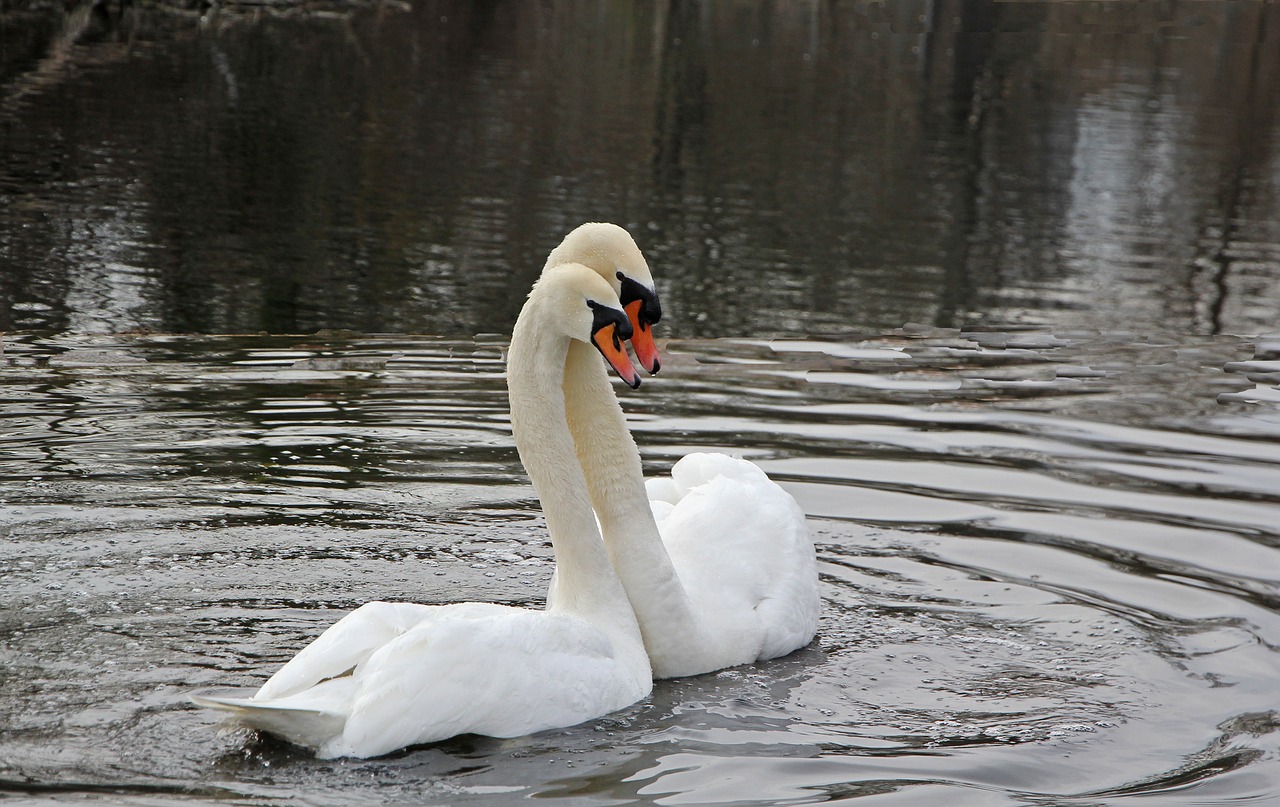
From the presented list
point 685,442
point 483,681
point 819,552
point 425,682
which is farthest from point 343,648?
point 685,442

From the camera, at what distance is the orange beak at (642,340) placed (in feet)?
19.7

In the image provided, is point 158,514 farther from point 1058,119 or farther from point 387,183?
point 1058,119

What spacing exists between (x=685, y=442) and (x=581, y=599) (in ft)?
11.4

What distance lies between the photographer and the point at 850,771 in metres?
5.35

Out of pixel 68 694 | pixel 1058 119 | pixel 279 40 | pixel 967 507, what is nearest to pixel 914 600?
pixel 967 507

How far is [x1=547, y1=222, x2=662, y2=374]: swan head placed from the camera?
605 centimetres

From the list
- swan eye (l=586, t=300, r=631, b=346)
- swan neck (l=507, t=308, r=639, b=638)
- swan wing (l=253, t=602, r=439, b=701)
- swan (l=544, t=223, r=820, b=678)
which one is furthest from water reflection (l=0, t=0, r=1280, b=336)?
swan wing (l=253, t=602, r=439, b=701)

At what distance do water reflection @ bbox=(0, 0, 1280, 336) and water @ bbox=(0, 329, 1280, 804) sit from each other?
139 inches

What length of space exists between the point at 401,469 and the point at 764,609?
2876mm

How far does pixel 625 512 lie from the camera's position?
6.41m

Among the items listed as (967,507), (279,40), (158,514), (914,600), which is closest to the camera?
(914,600)

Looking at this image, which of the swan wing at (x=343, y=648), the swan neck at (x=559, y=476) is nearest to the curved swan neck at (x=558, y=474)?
the swan neck at (x=559, y=476)

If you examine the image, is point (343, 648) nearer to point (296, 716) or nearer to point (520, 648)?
A: point (296, 716)

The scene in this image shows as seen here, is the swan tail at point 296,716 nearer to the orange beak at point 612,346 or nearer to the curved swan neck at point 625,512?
the curved swan neck at point 625,512
